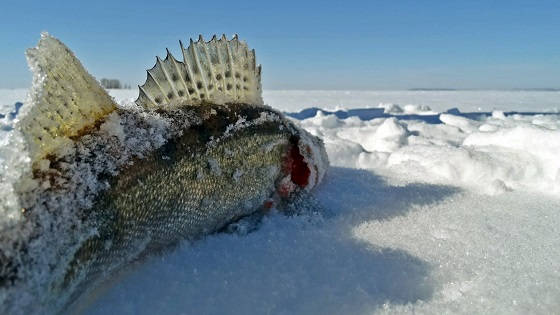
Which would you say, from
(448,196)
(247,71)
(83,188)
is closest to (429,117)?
(448,196)

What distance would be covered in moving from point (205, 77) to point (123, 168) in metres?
0.82

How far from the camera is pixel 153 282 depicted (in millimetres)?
1577

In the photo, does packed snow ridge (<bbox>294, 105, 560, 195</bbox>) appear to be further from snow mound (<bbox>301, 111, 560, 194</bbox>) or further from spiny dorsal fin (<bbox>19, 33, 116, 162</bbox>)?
spiny dorsal fin (<bbox>19, 33, 116, 162</bbox>)

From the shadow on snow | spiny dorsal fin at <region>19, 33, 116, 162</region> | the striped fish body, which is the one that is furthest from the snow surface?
spiny dorsal fin at <region>19, 33, 116, 162</region>

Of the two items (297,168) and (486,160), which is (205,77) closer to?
(297,168)

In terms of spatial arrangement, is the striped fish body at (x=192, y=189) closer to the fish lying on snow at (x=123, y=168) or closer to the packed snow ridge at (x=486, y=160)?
the fish lying on snow at (x=123, y=168)

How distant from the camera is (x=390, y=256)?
188 centimetres

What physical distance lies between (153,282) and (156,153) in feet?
1.56

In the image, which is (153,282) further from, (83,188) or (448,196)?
(448,196)

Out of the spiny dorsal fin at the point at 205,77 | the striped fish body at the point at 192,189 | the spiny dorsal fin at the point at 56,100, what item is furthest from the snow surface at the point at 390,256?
the spiny dorsal fin at the point at 205,77

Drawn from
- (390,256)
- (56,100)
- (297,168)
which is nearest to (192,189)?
(56,100)

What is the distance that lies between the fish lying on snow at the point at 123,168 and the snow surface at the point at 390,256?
16 cm

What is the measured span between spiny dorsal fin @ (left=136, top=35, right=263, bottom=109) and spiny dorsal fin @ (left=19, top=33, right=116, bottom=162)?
42 cm

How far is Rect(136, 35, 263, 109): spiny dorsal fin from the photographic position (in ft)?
6.83
